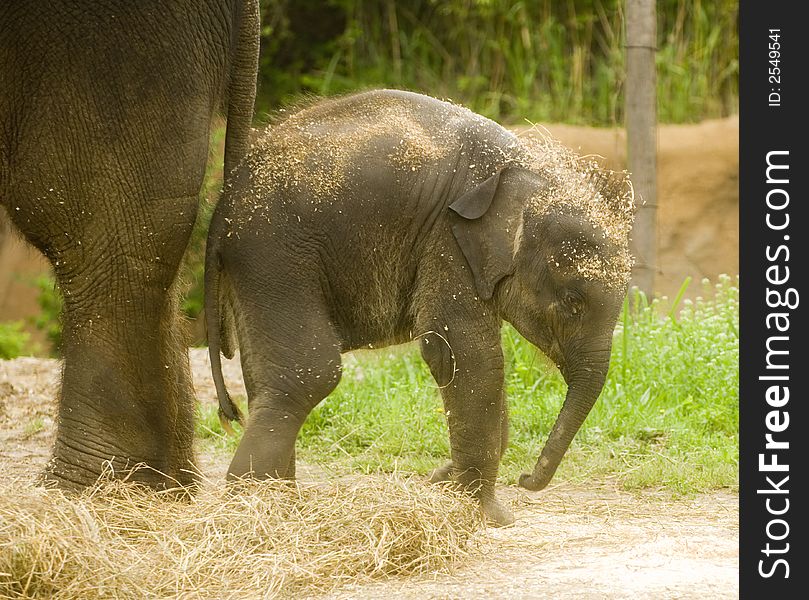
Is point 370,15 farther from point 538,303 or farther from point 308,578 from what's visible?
point 308,578

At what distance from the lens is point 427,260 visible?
177 inches

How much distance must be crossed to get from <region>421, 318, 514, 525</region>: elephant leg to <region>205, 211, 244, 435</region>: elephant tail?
690 mm

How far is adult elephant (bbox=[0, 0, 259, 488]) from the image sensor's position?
3912 mm

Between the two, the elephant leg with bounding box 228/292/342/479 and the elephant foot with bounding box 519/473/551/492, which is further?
the elephant foot with bounding box 519/473/551/492

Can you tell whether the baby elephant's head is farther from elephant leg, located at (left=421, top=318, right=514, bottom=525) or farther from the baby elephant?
elephant leg, located at (left=421, top=318, right=514, bottom=525)

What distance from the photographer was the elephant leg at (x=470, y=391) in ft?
14.6

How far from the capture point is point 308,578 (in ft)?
11.9

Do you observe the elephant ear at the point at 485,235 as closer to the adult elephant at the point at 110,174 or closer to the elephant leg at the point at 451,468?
the elephant leg at the point at 451,468

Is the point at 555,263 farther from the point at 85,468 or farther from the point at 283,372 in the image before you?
the point at 85,468

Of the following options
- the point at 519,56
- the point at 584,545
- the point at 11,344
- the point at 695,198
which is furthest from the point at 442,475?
the point at 519,56

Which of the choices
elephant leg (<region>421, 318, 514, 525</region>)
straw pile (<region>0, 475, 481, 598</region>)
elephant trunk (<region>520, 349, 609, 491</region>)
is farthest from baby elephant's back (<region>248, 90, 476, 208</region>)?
straw pile (<region>0, 475, 481, 598</region>)

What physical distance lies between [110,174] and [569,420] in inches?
67.0

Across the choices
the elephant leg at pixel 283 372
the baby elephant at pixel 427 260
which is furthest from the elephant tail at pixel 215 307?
the elephant leg at pixel 283 372

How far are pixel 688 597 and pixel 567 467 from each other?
94.5 inches
